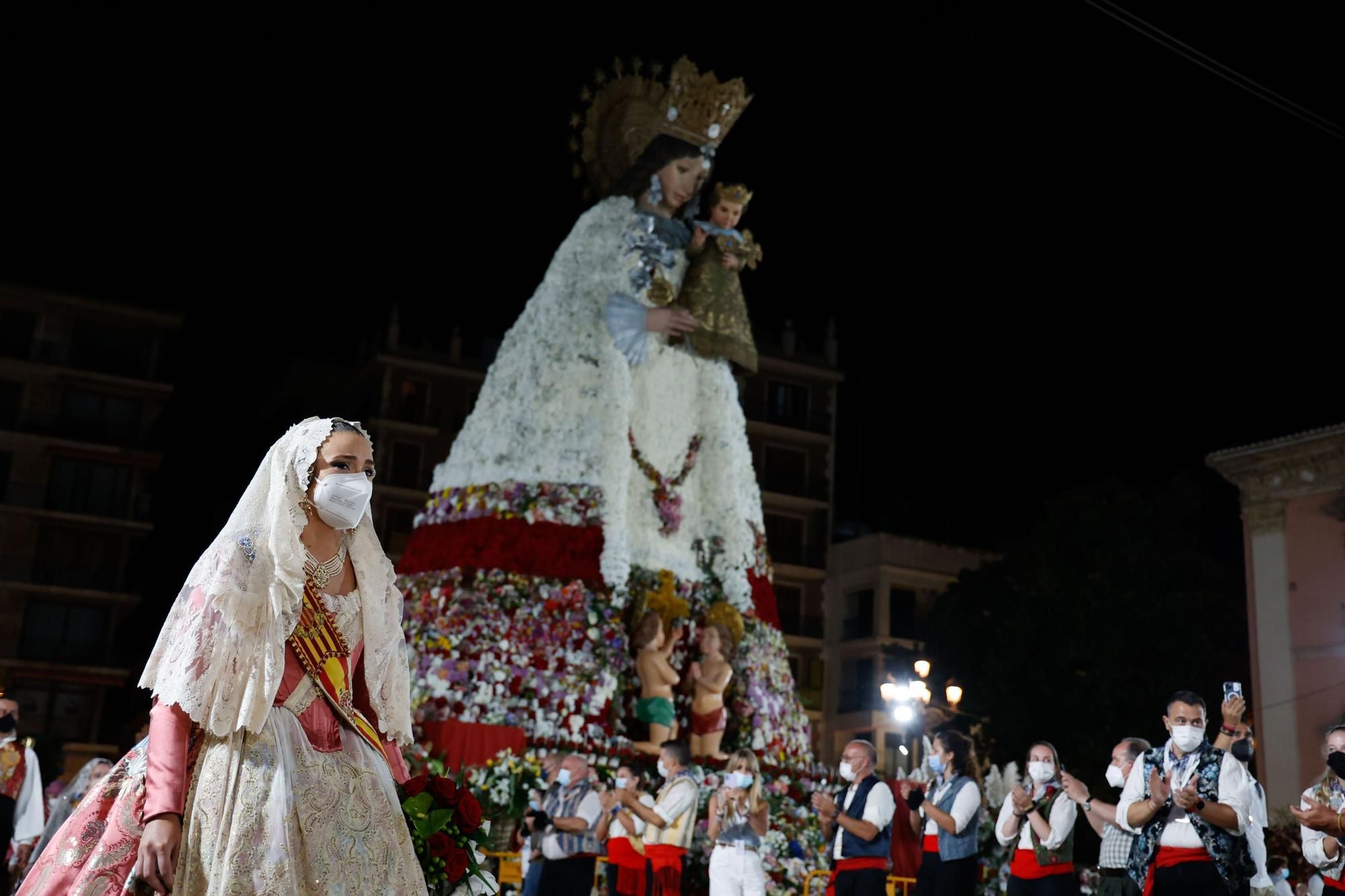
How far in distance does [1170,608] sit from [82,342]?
28.6m

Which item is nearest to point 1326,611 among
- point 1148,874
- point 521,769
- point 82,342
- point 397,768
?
point 521,769

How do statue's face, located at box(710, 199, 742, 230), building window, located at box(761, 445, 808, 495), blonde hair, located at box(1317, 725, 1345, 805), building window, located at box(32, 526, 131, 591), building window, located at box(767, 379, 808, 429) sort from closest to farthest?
blonde hair, located at box(1317, 725, 1345, 805) < statue's face, located at box(710, 199, 742, 230) < building window, located at box(32, 526, 131, 591) < building window, located at box(761, 445, 808, 495) < building window, located at box(767, 379, 808, 429)

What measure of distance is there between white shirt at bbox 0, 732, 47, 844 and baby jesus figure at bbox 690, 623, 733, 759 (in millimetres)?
5956

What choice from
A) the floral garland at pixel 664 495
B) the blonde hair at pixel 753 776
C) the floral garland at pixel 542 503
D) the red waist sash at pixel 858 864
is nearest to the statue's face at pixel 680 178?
the floral garland at pixel 664 495

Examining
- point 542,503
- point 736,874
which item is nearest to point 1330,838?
point 736,874

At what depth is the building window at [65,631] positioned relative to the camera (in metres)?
35.3

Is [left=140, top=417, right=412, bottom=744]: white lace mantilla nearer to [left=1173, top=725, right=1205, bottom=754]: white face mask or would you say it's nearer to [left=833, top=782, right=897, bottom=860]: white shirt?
[left=1173, top=725, right=1205, bottom=754]: white face mask

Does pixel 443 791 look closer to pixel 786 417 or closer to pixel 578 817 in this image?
pixel 578 817

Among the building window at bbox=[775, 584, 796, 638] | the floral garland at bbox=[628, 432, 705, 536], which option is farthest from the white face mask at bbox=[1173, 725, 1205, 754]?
the building window at bbox=[775, 584, 796, 638]

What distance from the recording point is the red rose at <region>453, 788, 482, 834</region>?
4414 millimetres

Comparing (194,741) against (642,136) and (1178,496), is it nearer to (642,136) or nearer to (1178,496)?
(642,136)

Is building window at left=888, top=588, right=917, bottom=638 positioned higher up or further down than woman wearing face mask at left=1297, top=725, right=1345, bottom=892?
higher up

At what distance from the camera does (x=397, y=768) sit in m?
4.45

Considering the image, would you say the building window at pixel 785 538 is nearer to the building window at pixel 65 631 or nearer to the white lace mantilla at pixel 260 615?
the building window at pixel 65 631
